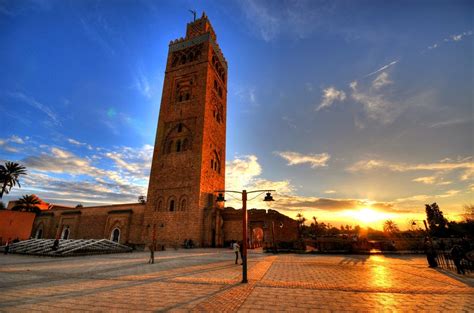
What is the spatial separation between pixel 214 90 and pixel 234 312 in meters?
31.3

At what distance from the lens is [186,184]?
1009 inches

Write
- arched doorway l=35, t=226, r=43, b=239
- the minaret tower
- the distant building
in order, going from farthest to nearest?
arched doorway l=35, t=226, r=43, b=239, the minaret tower, the distant building

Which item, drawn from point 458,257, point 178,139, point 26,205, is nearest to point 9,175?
point 26,205

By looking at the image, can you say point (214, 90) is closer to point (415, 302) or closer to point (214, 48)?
point (214, 48)

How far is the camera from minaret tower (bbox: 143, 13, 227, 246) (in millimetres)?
24469

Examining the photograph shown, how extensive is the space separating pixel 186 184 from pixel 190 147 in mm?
4647

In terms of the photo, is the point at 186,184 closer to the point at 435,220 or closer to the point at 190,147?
the point at 190,147

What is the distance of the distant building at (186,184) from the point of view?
24312 millimetres

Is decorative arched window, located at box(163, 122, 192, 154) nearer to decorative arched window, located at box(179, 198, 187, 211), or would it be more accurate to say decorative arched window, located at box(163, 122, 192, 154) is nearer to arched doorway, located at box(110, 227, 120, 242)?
decorative arched window, located at box(179, 198, 187, 211)

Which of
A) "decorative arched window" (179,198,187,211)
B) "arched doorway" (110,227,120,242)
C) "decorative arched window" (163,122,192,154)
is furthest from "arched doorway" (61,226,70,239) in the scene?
"decorative arched window" (179,198,187,211)

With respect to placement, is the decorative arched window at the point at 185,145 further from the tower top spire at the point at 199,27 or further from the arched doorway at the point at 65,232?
the arched doorway at the point at 65,232

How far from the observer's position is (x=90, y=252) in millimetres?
17250

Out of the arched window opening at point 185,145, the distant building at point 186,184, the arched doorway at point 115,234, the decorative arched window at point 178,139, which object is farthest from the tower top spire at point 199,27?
the arched doorway at point 115,234

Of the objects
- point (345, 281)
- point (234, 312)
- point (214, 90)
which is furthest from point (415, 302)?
point (214, 90)
